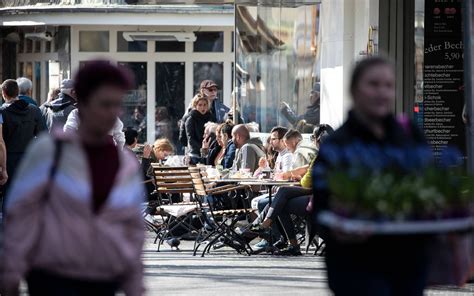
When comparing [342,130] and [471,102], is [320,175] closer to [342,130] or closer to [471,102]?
[342,130]

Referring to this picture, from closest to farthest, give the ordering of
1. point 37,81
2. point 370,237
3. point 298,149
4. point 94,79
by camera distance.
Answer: point 370,237 < point 94,79 < point 298,149 < point 37,81

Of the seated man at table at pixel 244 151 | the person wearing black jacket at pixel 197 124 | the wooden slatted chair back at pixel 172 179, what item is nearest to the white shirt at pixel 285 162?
the wooden slatted chair back at pixel 172 179

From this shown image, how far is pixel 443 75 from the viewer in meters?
15.5

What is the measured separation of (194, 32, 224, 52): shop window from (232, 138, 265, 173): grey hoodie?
16817 millimetres

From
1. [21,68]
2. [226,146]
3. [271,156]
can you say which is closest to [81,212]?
[271,156]

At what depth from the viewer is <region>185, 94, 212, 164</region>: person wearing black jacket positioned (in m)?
22.4

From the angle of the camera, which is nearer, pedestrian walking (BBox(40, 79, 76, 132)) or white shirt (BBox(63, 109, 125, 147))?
white shirt (BBox(63, 109, 125, 147))

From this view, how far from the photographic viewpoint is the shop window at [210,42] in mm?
35406

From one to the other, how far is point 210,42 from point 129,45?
2017 millimetres

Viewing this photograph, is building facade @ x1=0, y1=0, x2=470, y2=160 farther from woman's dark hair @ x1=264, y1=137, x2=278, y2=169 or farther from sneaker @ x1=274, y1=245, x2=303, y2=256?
sneaker @ x1=274, y1=245, x2=303, y2=256

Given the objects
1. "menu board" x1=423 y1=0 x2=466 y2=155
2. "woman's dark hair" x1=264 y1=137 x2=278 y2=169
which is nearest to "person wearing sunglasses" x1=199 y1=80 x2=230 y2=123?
"woman's dark hair" x1=264 y1=137 x2=278 y2=169

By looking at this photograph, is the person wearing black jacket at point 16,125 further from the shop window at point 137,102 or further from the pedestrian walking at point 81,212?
the shop window at point 137,102

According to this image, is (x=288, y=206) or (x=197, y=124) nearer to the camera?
(x=288, y=206)

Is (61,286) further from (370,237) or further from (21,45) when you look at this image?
(21,45)
